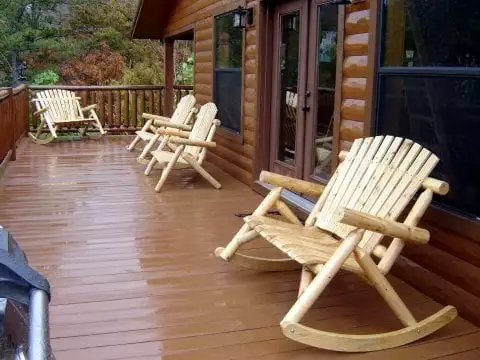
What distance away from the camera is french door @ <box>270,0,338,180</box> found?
448 cm

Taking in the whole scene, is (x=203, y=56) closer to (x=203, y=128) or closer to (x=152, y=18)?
(x=203, y=128)

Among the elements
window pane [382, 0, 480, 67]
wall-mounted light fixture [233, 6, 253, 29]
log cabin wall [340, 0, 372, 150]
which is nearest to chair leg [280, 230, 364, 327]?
window pane [382, 0, 480, 67]

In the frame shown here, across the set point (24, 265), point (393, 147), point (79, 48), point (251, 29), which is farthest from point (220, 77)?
point (79, 48)

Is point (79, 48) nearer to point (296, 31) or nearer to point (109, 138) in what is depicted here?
point (109, 138)

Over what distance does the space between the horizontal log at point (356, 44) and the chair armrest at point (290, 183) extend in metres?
0.95

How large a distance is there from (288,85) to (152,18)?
18.9 feet

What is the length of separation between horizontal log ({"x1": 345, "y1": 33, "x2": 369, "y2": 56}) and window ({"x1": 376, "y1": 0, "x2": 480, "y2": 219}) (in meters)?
0.31

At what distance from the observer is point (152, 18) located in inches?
408

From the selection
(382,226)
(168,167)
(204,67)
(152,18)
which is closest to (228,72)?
(204,67)

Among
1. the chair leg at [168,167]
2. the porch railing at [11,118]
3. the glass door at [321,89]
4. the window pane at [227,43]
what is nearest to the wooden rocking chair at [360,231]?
the glass door at [321,89]

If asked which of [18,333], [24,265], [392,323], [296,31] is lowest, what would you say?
[392,323]

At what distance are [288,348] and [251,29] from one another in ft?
13.0

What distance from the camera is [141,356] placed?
2445 mm

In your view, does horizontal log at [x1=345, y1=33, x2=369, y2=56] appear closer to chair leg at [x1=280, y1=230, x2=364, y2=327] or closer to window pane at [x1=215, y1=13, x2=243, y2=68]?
chair leg at [x1=280, y1=230, x2=364, y2=327]
